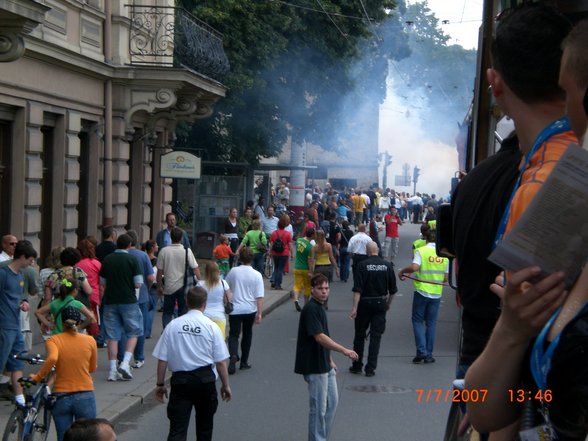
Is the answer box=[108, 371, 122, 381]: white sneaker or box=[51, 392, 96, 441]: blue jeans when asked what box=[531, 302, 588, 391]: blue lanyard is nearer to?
box=[51, 392, 96, 441]: blue jeans

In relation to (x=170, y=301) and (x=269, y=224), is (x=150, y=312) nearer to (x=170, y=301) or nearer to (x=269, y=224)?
(x=170, y=301)

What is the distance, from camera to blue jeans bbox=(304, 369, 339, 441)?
8.86 meters

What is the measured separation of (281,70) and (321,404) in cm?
2163

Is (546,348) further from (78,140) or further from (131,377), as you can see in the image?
(78,140)

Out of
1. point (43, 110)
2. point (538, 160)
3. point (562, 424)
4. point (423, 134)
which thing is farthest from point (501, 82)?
point (423, 134)

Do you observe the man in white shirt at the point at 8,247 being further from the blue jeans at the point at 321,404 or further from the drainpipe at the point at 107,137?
the drainpipe at the point at 107,137

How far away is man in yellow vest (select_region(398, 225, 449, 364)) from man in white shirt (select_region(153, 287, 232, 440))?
5793 millimetres

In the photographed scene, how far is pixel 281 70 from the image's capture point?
97.3 ft

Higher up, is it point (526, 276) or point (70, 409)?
point (526, 276)

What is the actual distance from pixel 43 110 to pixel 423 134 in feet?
230

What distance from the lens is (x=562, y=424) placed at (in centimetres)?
175

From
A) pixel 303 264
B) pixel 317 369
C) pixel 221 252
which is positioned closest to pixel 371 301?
pixel 317 369

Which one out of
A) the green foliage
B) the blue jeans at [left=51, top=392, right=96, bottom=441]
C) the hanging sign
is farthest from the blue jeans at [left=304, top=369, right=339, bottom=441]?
the green foliage

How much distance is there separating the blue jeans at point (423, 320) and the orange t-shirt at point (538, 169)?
38.2 feet
